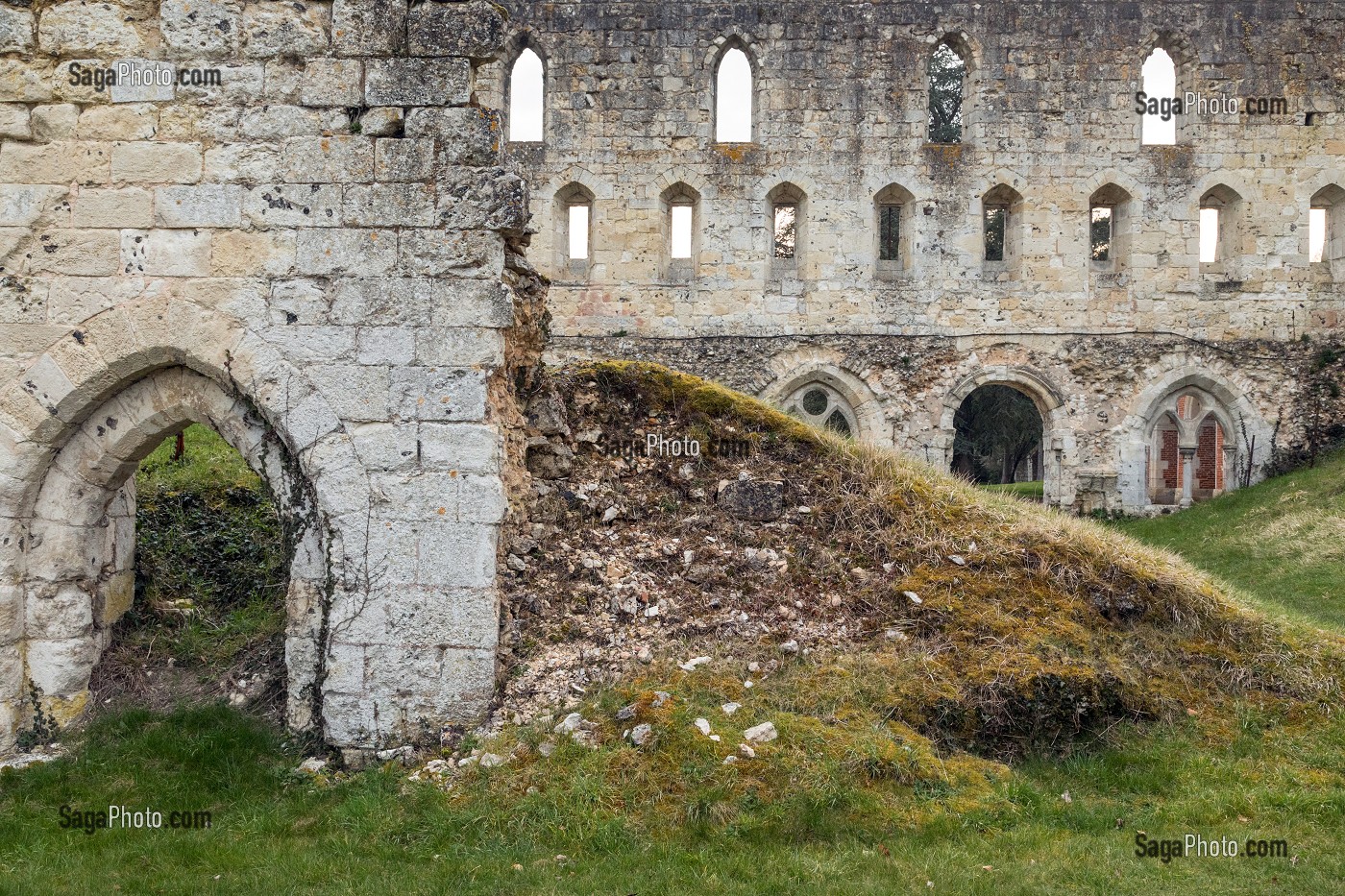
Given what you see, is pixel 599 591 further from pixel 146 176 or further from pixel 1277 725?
pixel 1277 725

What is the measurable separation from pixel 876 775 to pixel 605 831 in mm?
1452

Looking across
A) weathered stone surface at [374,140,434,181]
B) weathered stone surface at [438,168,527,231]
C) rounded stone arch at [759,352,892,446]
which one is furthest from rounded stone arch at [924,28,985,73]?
weathered stone surface at [374,140,434,181]

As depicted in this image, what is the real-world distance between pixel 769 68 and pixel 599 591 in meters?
12.4

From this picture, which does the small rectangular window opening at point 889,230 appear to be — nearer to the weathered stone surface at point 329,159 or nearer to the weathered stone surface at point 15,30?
the weathered stone surface at point 329,159

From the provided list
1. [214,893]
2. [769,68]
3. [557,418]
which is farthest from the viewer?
[769,68]

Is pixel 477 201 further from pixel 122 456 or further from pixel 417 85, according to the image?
pixel 122 456

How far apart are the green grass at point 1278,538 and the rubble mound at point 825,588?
7.99ft

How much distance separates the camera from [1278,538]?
13.3 meters

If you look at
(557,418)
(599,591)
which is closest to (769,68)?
(557,418)

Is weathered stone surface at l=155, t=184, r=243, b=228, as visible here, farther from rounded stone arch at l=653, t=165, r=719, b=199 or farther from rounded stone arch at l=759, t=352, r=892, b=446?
rounded stone arch at l=759, t=352, r=892, b=446

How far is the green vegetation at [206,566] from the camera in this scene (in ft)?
22.2

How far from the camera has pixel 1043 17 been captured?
1634 cm

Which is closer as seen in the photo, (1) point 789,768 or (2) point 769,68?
(1) point 789,768

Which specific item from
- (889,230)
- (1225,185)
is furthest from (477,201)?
(889,230)
